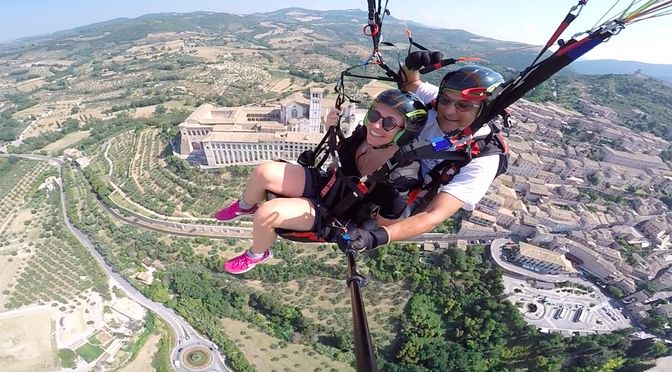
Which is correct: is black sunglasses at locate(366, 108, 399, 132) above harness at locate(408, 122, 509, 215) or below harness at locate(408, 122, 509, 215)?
above

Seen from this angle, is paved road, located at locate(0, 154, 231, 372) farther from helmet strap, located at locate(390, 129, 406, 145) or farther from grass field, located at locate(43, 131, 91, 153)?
grass field, located at locate(43, 131, 91, 153)

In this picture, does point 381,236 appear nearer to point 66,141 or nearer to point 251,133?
point 251,133

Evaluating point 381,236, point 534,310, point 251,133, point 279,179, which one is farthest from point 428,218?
point 251,133

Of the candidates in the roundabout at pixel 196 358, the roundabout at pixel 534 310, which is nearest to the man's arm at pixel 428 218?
the roundabout at pixel 196 358

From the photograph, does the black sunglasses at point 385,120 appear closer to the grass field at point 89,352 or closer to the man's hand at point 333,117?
the man's hand at point 333,117

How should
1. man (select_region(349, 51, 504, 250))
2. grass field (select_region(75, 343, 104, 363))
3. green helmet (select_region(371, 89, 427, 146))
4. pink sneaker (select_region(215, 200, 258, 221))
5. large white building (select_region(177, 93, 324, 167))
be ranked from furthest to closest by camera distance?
1. large white building (select_region(177, 93, 324, 167))
2. grass field (select_region(75, 343, 104, 363))
3. pink sneaker (select_region(215, 200, 258, 221))
4. green helmet (select_region(371, 89, 427, 146))
5. man (select_region(349, 51, 504, 250))

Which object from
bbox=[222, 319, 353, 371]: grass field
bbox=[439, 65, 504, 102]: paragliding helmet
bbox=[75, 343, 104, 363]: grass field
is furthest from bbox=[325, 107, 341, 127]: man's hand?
bbox=[75, 343, 104, 363]: grass field

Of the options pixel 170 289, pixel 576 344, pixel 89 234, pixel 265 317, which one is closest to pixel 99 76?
pixel 89 234
